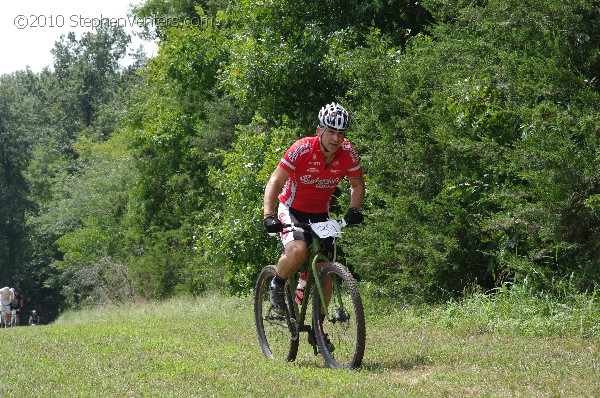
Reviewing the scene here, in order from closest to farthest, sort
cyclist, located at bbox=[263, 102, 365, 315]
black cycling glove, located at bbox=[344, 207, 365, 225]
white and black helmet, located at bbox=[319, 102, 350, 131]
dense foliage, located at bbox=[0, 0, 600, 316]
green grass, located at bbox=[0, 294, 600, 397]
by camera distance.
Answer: green grass, located at bbox=[0, 294, 600, 397], white and black helmet, located at bbox=[319, 102, 350, 131], cyclist, located at bbox=[263, 102, 365, 315], black cycling glove, located at bbox=[344, 207, 365, 225], dense foliage, located at bbox=[0, 0, 600, 316]

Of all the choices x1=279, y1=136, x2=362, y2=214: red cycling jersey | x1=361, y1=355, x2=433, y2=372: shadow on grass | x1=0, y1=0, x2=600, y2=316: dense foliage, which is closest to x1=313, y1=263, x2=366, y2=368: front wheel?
x1=361, y1=355, x2=433, y2=372: shadow on grass

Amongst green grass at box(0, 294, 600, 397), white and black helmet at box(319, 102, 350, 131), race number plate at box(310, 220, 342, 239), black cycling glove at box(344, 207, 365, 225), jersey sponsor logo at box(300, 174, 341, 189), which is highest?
white and black helmet at box(319, 102, 350, 131)

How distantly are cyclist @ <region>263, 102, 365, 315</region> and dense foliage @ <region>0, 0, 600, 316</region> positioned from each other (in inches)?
109

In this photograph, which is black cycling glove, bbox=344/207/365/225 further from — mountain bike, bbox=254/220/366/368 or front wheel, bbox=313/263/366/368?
front wheel, bbox=313/263/366/368

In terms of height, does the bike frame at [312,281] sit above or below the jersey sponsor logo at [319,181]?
below

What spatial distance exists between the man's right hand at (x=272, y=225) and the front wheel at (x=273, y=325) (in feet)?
2.55

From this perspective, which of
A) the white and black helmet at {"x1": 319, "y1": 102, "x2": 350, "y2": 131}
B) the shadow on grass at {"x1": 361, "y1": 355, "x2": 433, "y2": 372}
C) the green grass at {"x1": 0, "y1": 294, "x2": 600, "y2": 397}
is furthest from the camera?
the white and black helmet at {"x1": 319, "y1": 102, "x2": 350, "y2": 131}

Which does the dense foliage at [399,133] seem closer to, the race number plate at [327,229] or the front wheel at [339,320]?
the race number plate at [327,229]

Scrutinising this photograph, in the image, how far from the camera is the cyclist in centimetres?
801

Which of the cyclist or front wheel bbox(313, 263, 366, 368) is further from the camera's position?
the cyclist

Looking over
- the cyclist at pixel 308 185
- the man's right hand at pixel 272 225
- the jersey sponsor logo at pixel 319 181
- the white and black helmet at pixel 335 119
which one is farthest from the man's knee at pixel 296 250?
the white and black helmet at pixel 335 119

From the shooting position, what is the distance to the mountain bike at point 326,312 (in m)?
7.57

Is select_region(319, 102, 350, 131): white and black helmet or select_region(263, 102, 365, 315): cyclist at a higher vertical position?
select_region(319, 102, 350, 131): white and black helmet

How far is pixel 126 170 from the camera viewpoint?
1992 inches
